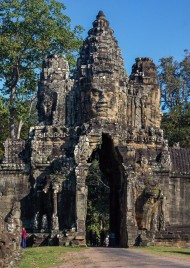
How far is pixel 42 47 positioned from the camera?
37.8 meters

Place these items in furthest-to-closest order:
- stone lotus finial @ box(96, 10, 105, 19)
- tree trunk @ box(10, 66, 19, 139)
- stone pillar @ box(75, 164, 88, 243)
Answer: tree trunk @ box(10, 66, 19, 139) < stone lotus finial @ box(96, 10, 105, 19) < stone pillar @ box(75, 164, 88, 243)

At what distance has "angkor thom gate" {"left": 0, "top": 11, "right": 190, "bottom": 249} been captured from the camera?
972 inches

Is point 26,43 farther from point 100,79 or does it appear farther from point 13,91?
point 100,79

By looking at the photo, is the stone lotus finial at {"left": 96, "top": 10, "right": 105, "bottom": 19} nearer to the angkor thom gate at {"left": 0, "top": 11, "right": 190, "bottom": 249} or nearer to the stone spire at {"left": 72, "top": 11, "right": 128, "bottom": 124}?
the angkor thom gate at {"left": 0, "top": 11, "right": 190, "bottom": 249}

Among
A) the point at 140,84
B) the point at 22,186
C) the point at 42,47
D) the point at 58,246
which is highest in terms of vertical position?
the point at 42,47

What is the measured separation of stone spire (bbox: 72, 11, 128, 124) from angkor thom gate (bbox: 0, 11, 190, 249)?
0.15 ft

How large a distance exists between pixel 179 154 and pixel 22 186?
7.89 meters

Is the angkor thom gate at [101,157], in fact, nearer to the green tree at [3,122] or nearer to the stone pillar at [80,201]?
the stone pillar at [80,201]

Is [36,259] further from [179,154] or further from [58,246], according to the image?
[179,154]

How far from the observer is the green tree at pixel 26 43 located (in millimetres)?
37375

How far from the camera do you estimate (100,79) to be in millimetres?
27047

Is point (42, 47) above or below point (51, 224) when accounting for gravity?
above

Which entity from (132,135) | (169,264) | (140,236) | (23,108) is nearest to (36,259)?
(169,264)

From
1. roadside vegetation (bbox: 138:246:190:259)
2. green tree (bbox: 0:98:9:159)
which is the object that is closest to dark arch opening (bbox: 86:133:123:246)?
roadside vegetation (bbox: 138:246:190:259)
